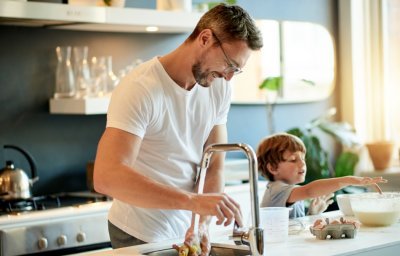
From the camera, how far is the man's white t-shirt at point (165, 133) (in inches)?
109

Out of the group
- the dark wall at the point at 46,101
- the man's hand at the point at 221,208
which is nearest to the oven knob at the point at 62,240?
the dark wall at the point at 46,101

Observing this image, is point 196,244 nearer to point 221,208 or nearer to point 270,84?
point 221,208

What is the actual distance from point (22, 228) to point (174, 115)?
3.81 ft

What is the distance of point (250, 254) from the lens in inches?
100

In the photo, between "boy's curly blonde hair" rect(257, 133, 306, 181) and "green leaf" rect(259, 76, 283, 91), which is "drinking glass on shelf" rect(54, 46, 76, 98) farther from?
"green leaf" rect(259, 76, 283, 91)

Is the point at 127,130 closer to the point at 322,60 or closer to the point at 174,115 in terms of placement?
the point at 174,115

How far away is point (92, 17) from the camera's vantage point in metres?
4.09

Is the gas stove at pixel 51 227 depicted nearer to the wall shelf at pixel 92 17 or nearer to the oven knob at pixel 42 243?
the oven knob at pixel 42 243

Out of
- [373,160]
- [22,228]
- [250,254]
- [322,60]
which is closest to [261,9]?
[322,60]

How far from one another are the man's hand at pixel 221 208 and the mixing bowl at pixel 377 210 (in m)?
0.73

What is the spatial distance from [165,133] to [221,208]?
22.7 inches

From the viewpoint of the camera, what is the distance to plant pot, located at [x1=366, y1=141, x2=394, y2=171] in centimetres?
564

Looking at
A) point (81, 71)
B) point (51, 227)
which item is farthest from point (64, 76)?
point (51, 227)

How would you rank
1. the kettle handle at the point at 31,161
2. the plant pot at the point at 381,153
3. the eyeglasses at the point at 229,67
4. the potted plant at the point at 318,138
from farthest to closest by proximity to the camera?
the plant pot at the point at 381,153 < the potted plant at the point at 318,138 < the kettle handle at the point at 31,161 < the eyeglasses at the point at 229,67
